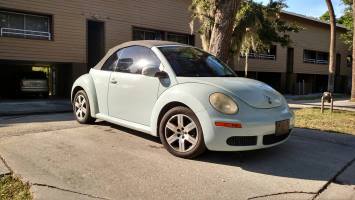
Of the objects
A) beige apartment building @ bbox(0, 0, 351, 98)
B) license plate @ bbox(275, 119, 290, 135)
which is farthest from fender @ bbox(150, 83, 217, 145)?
beige apartment building @ bbox(0, 0, 351, 98)

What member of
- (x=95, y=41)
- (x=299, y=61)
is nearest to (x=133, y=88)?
(x=95, y=41)

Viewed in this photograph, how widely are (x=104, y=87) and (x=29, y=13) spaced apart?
11.3 m

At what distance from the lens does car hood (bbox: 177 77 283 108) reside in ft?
16.3

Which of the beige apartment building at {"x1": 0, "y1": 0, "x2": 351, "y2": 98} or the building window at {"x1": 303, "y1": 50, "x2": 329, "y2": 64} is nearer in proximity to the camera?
the beige apartment building at {"x1": 0, "y1": 0, "x2": 351, "y2": 98}

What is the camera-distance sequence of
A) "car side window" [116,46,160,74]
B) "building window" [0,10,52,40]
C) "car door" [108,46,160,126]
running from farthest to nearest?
"building window" [0,10,52,40] → "car side window" [116,46,160,74] → "car door" [108,46,160,126]

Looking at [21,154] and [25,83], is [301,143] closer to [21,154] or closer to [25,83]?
[21,154]

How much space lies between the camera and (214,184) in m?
4.17

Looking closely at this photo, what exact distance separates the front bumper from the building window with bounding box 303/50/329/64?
95.7 ft

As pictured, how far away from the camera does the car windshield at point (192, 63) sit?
5.57 metres

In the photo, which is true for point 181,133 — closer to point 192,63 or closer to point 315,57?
point 192,63

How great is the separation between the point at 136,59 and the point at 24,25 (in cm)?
1182

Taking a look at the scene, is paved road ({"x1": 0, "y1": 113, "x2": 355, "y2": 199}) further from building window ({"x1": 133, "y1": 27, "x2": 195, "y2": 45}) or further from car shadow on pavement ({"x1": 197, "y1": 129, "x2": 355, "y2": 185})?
building window ({"x1": 133, "y1": 27, "x2": 195, "y2": 45})

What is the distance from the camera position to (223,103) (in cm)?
480

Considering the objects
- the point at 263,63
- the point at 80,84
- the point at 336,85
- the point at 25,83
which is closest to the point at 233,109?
the point at 80,84
